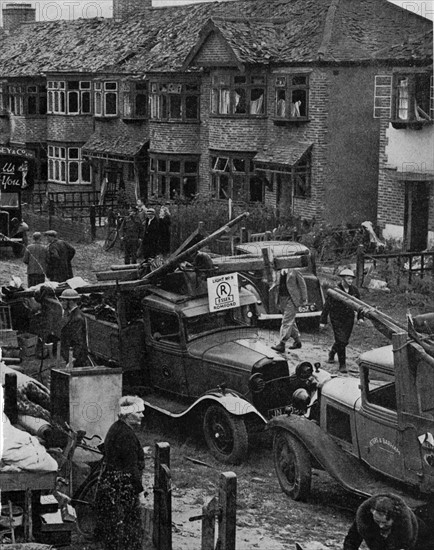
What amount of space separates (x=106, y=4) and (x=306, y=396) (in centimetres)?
488

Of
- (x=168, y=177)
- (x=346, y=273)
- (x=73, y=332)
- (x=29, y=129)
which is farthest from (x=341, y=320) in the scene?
(x=29, y=129)

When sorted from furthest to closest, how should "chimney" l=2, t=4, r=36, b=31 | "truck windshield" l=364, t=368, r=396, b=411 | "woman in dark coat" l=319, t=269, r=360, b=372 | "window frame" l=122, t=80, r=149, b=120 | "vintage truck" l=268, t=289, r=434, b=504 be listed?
"window frame" l=122, t=80, r=149, b=120, "chimney" l=2, t=4, r=36, b=31, "woman in dark coat" l=319, t=269, r=360, b=372, "truck windshield" l=364, t=368, r=396, b=411, "vintage truck" l=268, t=289, r=434, b=504

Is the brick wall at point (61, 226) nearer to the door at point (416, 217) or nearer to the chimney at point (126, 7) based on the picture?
the chimney at point (126, 7)

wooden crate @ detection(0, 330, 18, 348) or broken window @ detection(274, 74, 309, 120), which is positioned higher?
broken window @ detection(274, 74, 309, 120)

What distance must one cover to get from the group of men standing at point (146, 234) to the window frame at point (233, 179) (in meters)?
0.65

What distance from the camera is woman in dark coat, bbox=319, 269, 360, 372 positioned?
9.52 metres

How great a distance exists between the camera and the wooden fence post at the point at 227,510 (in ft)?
25.3

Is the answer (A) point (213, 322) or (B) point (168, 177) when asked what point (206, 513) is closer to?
(A) point (213, 322)

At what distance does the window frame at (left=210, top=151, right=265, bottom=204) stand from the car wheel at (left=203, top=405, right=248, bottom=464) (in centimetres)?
216

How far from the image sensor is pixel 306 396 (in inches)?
371

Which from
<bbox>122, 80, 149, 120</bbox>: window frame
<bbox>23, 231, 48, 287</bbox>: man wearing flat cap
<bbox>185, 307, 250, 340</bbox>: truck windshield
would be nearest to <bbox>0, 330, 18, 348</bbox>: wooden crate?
<bbox>23, 231, 48, 287</bbox>: man wearing flat cap

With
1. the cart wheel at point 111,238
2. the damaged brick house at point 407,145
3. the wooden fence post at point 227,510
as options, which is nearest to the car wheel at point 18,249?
the cart wheel at point 111,238

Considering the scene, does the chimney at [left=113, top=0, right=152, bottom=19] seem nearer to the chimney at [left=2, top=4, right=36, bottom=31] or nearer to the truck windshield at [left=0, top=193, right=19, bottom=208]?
the chimney at [left=2, top=4, right=36, bottom=31]

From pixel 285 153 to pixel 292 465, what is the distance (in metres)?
4.84
